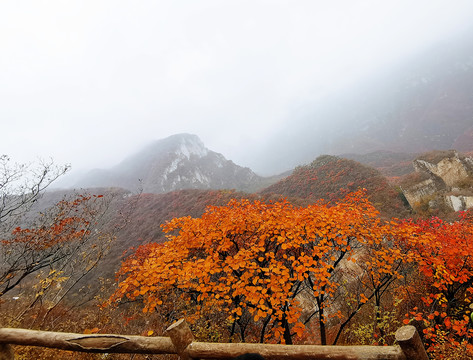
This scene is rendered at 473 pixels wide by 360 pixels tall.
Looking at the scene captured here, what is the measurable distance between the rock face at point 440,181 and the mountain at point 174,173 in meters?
50.7

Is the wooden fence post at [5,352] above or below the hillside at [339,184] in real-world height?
above

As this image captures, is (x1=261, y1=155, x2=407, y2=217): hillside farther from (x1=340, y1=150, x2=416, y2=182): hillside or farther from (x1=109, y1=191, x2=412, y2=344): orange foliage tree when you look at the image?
(x1=340, y1=150, x2=416, y2=182): hillside

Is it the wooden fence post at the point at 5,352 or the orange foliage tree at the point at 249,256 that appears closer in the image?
the wooden fence post at the point at 5,352

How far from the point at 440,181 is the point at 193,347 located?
95.5 ft

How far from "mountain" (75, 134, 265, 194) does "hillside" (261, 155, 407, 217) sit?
113ft

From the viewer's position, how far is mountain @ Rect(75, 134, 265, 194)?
81.4m

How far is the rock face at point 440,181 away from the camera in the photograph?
19594mm

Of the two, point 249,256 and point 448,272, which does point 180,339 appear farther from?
point 448,272

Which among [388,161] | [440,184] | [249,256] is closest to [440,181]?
[440,184]

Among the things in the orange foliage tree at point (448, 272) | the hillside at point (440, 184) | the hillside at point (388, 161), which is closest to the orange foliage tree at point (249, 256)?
the orange foliage tree at point (448, 272)

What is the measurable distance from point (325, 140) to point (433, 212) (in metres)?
124

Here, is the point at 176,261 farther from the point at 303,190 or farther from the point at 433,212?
the point at 303,190

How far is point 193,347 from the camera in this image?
115 inches

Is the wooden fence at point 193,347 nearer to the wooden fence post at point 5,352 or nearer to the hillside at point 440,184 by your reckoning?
the wooden fence post at point 5,352
